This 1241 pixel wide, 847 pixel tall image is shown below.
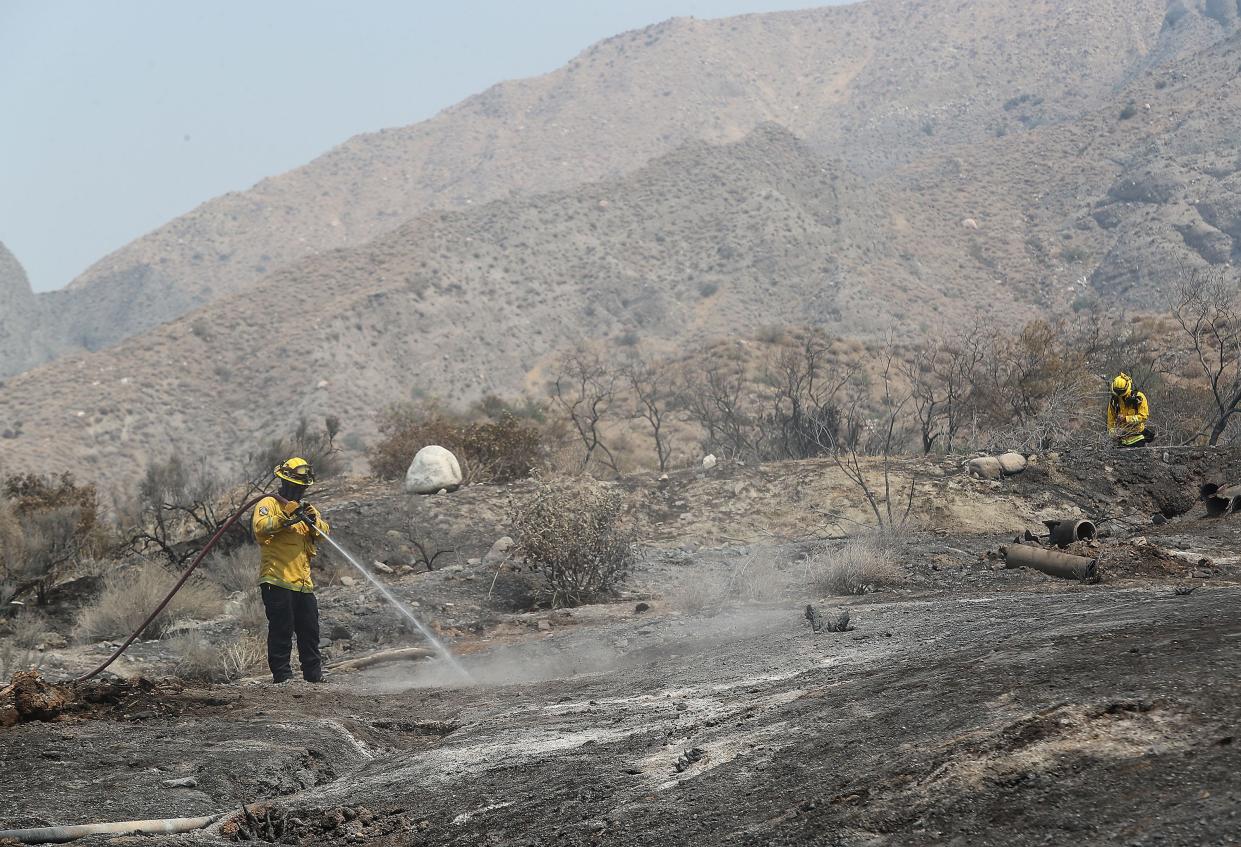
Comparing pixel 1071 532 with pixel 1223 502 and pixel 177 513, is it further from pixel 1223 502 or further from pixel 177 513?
pixel 177 513

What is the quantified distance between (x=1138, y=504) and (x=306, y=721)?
476 inches

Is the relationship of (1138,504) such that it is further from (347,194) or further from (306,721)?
(347,194)

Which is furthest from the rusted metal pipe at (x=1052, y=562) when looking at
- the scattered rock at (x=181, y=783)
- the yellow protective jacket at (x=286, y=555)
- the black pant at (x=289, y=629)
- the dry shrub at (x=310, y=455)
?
the dry shrub at (x=310, y=455)

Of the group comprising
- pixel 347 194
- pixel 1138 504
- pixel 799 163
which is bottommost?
pixel 1138 504

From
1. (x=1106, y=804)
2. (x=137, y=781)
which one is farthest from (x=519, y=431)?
(x=1106, y=804)

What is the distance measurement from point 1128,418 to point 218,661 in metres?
11.8

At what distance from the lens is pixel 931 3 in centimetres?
10762

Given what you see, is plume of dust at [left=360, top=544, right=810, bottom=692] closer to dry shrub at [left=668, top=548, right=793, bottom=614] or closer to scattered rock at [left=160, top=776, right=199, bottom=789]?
dry shrub at [left=668, top=548, right=793, bottom=614]

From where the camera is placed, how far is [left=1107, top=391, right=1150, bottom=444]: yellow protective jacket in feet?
53.9

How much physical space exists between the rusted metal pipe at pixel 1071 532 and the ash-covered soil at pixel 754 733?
0.66 m

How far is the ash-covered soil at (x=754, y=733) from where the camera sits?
12.1ft

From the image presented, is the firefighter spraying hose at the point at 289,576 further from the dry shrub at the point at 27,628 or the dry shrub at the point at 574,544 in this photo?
the dry shrub at the point at 574,544

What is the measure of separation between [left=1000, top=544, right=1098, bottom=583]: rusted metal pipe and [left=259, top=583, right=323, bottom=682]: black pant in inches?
239

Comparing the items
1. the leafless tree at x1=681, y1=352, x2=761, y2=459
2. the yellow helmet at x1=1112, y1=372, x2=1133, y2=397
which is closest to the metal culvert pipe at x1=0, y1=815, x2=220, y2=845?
the yellow helmet at x1=1112, y1=372, x2=1133, y2=397
